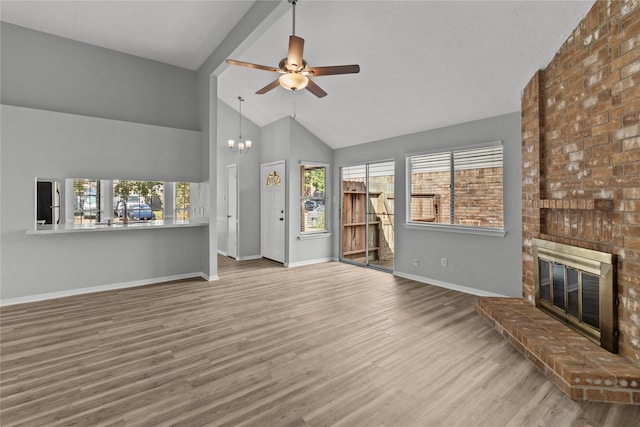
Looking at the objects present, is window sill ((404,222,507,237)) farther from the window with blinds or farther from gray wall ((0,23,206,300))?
gray wall ((0,23,206,300))

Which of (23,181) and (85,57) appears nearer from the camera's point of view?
(23,181)

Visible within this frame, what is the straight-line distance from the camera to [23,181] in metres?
Result: 3.86

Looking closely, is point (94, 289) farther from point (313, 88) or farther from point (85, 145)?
point (313, 88)

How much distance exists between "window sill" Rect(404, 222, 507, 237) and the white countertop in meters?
3.42

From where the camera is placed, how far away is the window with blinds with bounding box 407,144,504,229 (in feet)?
13.5

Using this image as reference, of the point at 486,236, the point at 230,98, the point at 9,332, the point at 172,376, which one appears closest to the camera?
the point at 172,376

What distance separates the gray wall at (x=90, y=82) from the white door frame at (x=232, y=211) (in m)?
1.71

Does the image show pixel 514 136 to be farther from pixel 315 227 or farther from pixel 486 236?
pixel 315 227

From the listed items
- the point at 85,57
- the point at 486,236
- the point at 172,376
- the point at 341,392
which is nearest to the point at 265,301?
the point at 172,376

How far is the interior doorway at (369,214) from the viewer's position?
5770mm

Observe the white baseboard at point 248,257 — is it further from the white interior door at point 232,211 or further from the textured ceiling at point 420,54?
the textured ceiling at point 420,54

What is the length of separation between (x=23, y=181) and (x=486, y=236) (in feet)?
20.0

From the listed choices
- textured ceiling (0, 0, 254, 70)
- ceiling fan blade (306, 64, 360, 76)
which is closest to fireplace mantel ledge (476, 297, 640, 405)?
ceiling fan blade (306, 64, 360, 76)

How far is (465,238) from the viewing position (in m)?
4.37
